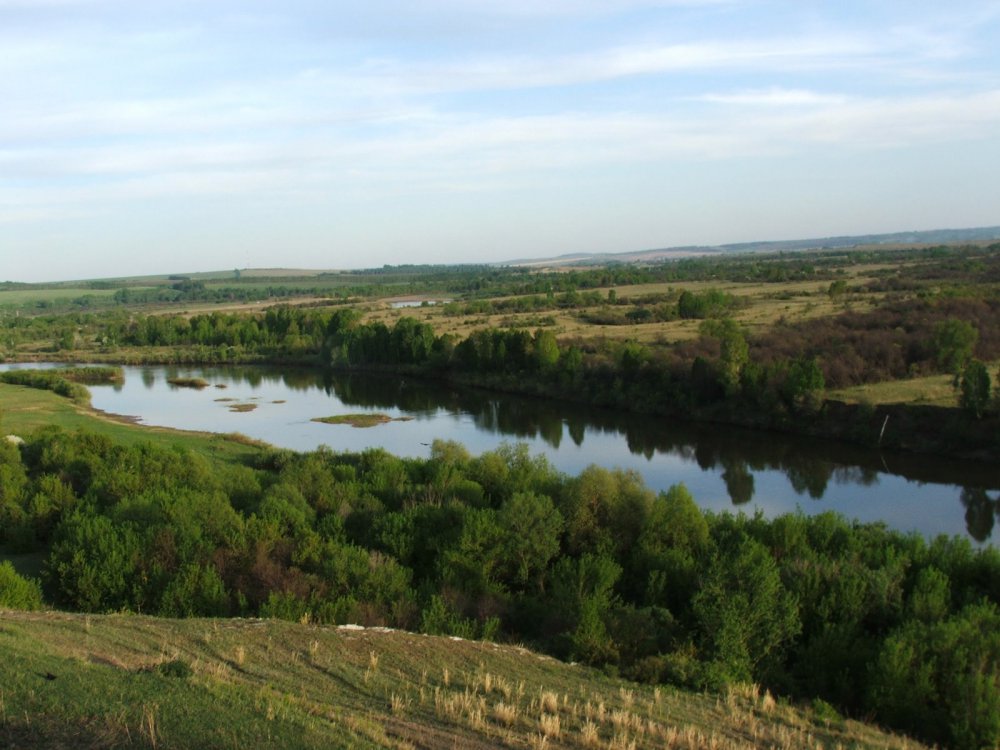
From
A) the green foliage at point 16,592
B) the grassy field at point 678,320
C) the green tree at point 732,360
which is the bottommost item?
the green foliage at point 16,592

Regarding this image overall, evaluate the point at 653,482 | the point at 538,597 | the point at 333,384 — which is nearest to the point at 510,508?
the point at 538,597

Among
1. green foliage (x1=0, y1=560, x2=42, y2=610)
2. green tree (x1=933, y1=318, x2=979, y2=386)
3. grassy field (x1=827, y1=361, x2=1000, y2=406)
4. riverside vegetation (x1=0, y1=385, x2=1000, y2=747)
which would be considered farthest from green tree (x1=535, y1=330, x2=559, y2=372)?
green foliage (x1=0, y1=560, x2=42, y2=610)

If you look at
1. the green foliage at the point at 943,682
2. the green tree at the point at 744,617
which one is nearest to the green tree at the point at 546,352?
the green tree at the point at 744,617

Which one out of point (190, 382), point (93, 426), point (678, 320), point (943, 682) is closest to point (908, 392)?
point (943, 682)

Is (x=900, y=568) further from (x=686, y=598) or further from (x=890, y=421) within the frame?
(x=890, y=421)

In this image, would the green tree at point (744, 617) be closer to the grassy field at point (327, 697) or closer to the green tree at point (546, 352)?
the grassy field at point (327, 697)

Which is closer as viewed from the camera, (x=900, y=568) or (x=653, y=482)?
(x=900, y=568)

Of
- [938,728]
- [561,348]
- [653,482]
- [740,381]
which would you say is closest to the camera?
[938,728]

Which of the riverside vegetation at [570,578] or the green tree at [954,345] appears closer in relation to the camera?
the riverside vegetation at [570,578]
